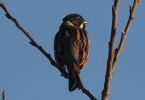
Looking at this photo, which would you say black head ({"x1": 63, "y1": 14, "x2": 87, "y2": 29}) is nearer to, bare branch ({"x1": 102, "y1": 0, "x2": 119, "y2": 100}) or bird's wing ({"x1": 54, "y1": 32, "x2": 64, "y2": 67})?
bird's wing ({"x1": 54, "y1": 32, "x2": 64, "y2": 67})

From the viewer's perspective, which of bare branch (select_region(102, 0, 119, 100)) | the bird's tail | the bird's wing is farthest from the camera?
the bird's wing

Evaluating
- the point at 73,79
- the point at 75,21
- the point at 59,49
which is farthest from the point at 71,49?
the point at 75,21

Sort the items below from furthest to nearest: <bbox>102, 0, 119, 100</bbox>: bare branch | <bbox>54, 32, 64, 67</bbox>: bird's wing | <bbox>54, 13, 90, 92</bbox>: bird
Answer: <bbox>54, 32, 64, 67</bbox>: bird's wing, <bbox>54, 13, 90, 92</bbox>: bird, <bbox>102, 0, 119, 100</bbox>: bare branch

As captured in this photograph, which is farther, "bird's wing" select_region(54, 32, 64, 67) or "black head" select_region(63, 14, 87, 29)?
"black head" select_region(63, 14, 87, 29)

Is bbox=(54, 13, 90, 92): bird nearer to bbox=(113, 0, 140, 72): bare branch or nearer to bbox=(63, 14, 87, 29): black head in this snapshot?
bbox=(63, 14, 87, 29): black head

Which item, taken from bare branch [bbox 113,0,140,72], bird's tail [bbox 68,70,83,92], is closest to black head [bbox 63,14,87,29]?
bird's tail [bbox 68,70,83,92]

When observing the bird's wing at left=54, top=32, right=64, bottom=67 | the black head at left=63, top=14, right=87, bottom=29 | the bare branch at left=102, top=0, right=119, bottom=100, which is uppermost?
the bare branch at left=102, top=0, right=119, bottom=100

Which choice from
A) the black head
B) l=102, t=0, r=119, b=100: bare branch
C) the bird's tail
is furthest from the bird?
l=102, t=0, r=119, b=100: bare branch

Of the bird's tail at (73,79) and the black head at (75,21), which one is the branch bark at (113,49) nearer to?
the bird's tail at (73,79)

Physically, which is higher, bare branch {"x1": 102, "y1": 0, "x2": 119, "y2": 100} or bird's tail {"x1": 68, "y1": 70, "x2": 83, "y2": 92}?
bare branch {"x1": 102, "y1": 0, "x2": 119, "y2": 100}

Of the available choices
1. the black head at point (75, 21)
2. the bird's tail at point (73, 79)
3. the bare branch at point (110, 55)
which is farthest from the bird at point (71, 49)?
the bare branch at point (110, 55)

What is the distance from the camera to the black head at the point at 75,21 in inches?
281

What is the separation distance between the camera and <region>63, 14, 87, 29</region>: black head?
23.4 feet

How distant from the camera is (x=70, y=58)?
5773 mm
